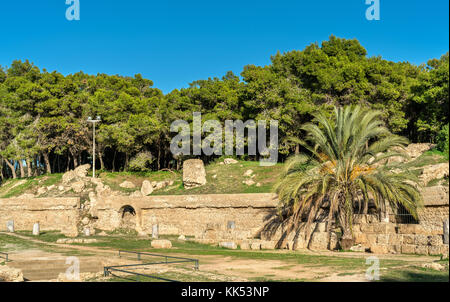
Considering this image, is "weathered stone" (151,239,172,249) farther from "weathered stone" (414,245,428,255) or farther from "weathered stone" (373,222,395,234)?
"weathered stone" (414,245,428,255)

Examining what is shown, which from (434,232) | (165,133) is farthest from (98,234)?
(434,232)

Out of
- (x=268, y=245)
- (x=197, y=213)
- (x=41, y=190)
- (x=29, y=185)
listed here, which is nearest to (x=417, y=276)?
(x=268, y=245)

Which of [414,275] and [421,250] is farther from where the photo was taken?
[421,250]

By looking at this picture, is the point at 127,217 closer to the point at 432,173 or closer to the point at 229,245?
the point at 229,245

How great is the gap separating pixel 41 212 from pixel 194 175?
11232 mm

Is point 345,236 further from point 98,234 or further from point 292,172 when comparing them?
point 98,234

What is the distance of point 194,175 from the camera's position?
33.3 meters

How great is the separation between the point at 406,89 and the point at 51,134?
2994cm

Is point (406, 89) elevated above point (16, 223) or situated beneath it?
elevated above

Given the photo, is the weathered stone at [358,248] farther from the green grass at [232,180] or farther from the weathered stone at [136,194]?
the weathered stone at [136,194]

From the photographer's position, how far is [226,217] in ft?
92.0

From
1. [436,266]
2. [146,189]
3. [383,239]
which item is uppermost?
[146,189]

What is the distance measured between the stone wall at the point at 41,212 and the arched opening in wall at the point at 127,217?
3.18 m

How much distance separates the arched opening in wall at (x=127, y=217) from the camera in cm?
3141
